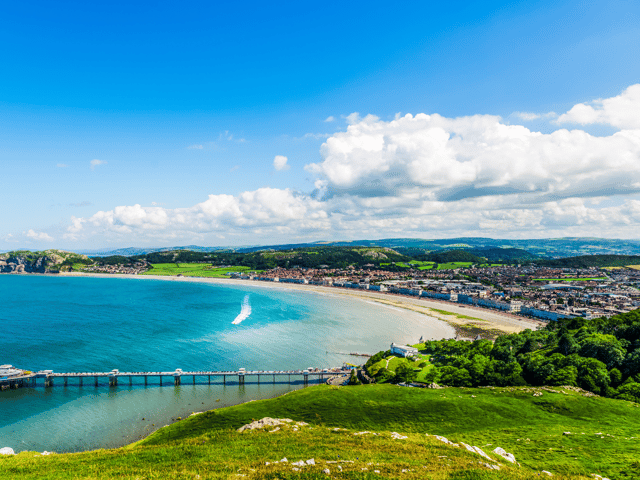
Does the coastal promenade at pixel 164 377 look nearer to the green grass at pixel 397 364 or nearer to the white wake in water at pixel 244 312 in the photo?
the green grass at pixel 397 364

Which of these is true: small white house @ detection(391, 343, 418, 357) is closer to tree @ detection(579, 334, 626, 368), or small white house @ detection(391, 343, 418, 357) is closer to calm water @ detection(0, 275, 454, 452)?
calm water @ detection(0, 275, 454, 452)

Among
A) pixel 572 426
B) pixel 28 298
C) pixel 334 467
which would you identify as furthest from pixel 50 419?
pixel 28 298

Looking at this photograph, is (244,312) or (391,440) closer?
(391,440)

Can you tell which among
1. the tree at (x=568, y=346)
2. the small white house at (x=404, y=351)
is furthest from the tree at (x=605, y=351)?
the small white house at (x=404, y=351)

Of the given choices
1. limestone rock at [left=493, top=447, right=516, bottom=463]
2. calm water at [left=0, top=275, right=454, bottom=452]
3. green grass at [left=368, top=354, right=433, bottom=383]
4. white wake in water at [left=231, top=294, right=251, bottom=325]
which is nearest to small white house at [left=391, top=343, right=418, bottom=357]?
green grass at [left=368, top=354, right=433, bottom=383]

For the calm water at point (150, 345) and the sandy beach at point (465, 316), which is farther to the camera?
the sandy beach at point (465, 316)

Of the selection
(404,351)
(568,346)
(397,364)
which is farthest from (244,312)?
(568,346)

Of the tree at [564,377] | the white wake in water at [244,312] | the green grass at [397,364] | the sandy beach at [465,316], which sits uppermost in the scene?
the tree at [564,377]

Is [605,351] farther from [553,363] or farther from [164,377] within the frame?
[164,377]
